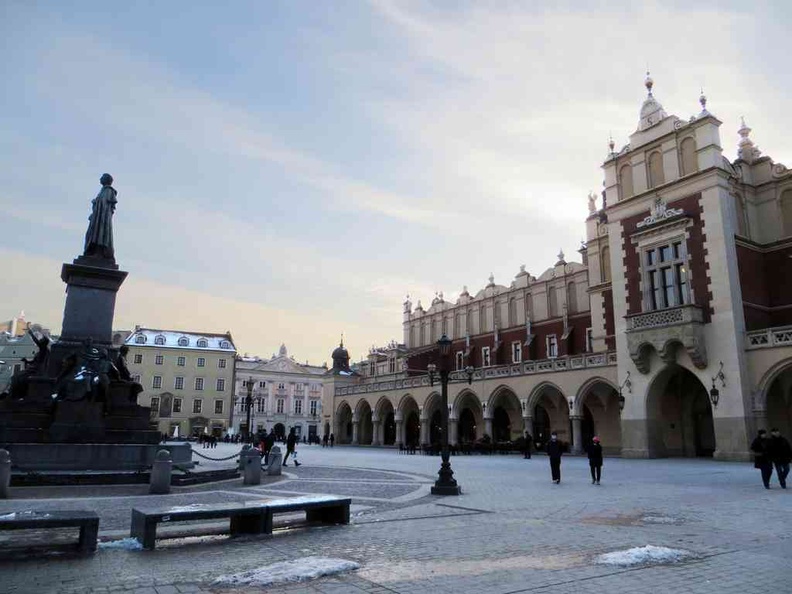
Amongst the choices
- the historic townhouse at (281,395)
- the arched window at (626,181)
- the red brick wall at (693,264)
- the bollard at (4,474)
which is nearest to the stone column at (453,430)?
the red brick wall at (693,264)

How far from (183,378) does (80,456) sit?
2667 inches

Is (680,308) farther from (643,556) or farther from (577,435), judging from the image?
(643,556)

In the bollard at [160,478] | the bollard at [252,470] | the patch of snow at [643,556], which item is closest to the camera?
the patch of snow at [643,556]

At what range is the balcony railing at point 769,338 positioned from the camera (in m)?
26.5

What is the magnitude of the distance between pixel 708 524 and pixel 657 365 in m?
22.0

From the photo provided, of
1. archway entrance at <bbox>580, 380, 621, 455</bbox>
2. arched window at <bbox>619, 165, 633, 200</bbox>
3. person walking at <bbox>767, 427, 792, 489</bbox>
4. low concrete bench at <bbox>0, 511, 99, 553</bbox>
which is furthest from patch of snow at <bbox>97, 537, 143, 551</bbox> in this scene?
arched window at <bbox>619, 165, 633, 200</bbox>

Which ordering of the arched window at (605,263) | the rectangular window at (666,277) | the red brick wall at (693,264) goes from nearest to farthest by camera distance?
1. the red brick wall at (693,264)
2. the rectangular window at (666,277)
3. the arched window at (605,263)

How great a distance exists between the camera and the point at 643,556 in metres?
7.16

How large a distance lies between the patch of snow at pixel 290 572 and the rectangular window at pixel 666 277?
27.4 meters

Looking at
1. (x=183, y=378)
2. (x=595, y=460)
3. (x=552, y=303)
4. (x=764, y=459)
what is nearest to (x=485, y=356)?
(x=552, y=303)

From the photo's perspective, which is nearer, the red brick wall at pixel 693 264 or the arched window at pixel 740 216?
the red brick wall at pixel 693 264

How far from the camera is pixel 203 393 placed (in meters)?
80.6

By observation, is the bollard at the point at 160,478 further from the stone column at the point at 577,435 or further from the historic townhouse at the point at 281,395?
the historic townhouse at the point at 281,395

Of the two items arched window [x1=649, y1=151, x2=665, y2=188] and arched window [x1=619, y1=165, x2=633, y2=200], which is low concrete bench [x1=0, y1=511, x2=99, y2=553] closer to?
arched window [x1=649, y1=151, x2=665, y2=188]
